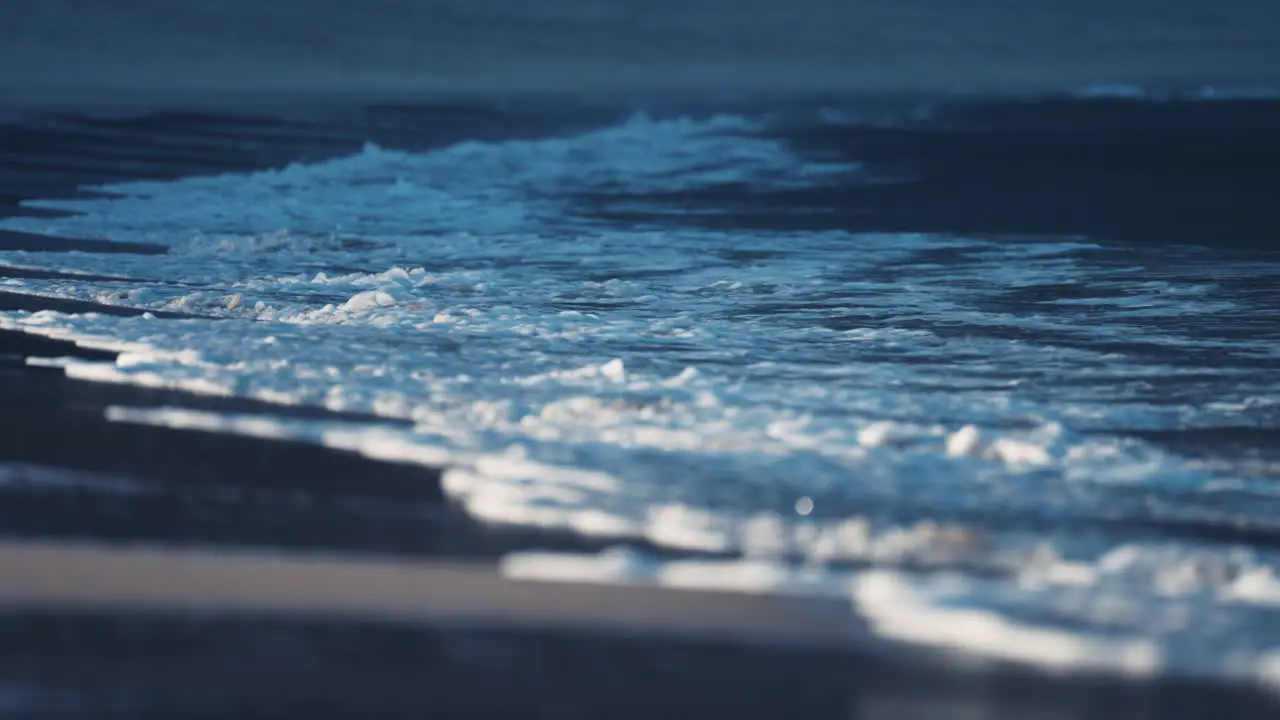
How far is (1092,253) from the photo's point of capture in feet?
35.0

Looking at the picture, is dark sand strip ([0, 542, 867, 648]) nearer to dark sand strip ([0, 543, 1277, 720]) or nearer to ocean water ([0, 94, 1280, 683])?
dark sand strip ([0, 543, 1277, 720])

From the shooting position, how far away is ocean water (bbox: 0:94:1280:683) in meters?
3.12

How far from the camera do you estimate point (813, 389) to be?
17.0 ft

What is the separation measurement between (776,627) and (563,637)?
1.27 ft

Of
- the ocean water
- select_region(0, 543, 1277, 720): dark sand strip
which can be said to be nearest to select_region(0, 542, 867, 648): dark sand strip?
select_region(0, 543, 1277, 720): dark sand strip

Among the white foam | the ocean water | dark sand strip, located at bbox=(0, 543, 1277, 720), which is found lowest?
the ocean water

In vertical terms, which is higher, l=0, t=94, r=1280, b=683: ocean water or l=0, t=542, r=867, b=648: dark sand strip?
l=0, t=542, r=867, b=648: dark sand strip

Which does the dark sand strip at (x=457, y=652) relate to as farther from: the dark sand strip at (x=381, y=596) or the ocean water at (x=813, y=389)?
the ocean water at (x=813, y=389)

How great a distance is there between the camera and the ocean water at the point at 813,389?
10.2 ft

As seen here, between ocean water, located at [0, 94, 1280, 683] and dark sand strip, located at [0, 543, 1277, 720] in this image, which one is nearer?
dark sand strip, located at [0, 543, 1277, 720]

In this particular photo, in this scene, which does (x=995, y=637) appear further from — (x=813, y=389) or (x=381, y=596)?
(x=813, y=389)

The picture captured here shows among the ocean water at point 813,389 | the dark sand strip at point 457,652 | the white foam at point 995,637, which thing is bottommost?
the ocean water at point 813,389

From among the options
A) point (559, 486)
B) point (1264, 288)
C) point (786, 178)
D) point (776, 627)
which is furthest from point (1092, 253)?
point (786, 178)

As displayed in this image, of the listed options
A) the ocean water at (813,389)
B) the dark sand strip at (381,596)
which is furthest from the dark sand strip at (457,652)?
the ocean water at (813,389)
